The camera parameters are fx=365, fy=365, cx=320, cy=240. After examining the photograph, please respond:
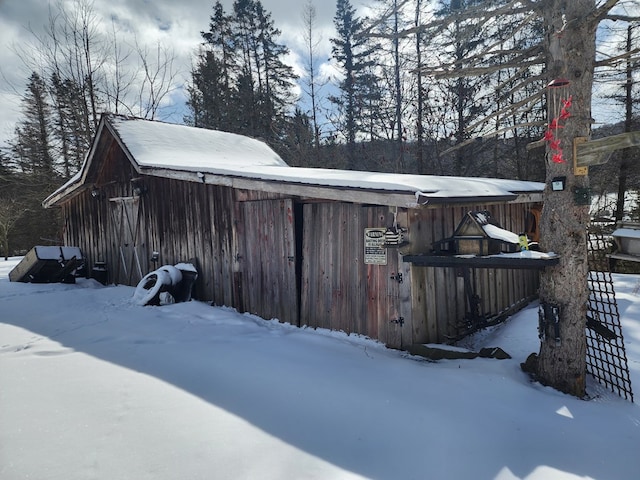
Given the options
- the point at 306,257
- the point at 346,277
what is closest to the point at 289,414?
the point at 346,277

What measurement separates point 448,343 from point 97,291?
24.5 ft

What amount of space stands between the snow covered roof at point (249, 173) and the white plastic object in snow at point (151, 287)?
Result: 6.37ft

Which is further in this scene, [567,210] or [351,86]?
[351,86]

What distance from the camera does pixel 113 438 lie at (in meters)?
2.65

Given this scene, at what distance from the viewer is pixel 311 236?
18.4 feet

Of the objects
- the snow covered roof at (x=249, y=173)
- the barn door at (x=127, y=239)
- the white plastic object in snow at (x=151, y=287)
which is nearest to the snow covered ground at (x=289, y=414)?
the white plastic object in snow at (x=151, y=287)

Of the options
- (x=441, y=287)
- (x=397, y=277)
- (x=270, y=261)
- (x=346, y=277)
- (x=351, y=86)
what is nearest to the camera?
(x=397, y=277)

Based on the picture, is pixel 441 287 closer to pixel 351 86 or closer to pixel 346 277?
pixel 346 277

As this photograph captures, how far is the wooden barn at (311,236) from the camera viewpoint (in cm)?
462

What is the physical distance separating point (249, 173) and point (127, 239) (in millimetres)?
5041

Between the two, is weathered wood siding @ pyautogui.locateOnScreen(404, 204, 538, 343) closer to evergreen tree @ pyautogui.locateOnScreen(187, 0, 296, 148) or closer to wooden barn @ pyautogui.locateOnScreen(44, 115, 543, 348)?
wooden barn @ pyautogui.locateOnScreen(44, 115, 543, 348)

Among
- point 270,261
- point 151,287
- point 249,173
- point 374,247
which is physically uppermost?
point 249,173

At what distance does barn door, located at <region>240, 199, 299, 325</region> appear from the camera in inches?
229

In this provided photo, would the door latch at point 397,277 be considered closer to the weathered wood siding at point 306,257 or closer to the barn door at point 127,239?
the weathered wood siding at point 306,257
